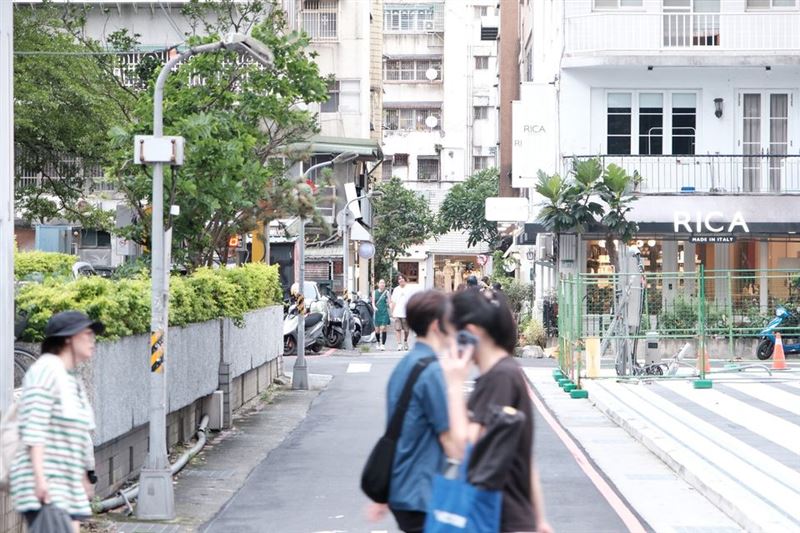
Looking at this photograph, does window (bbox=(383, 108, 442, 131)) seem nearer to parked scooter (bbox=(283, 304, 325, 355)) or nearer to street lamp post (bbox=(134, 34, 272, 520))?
parked scooter (bbox=(283, 304, 325, 355))

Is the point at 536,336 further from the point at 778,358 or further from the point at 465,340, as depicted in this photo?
the point at 465,340

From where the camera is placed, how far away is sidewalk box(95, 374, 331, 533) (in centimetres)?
1189

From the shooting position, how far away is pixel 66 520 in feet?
23.0

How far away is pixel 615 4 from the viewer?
35.0 meters

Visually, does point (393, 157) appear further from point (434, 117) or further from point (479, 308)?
point (479, 308)

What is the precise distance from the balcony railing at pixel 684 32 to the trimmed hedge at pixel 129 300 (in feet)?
54.2

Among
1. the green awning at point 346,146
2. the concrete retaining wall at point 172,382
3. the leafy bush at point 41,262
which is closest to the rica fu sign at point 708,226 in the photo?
the concrete retaining wall at point 172,382

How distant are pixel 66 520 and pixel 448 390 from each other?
2.17m

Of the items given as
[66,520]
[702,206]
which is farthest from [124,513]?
[702,206]

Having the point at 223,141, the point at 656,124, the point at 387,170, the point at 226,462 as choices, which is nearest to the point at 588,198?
the point at 656,124

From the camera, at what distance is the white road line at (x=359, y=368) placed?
2973 centimetres

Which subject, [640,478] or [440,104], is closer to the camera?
[640,478]

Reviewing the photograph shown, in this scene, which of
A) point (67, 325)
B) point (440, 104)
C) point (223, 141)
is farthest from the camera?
point (440, 104)

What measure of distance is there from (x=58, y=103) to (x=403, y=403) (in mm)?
23163
